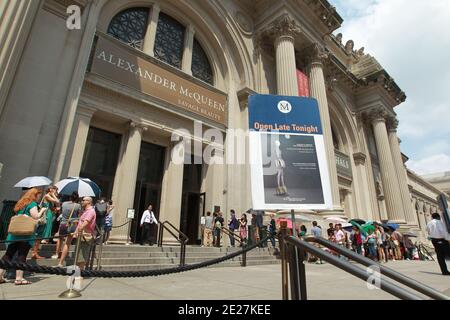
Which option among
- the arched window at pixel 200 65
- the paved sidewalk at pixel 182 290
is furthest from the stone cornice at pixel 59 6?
the paved sidewalk at pixel 182 290

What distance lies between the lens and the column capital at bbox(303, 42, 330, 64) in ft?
61.5

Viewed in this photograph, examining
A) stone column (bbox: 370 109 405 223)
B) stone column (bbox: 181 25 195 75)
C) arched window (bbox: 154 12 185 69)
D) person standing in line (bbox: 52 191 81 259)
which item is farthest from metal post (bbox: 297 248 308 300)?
stone column (bbox: 370 109 405 223)

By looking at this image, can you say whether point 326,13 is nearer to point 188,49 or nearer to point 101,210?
point 188,49

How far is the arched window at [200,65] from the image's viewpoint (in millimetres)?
15820

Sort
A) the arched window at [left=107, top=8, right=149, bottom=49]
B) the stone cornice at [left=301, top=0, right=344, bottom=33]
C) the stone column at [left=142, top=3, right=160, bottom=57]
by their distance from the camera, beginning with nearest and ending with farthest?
the arched window at [left=107, top=8, right=149, bottom=49] → the stone column at [left=142, top=3, right=160, bottom=57] → the stone cornice at [left=301, top=0, right=344, bottom=33]

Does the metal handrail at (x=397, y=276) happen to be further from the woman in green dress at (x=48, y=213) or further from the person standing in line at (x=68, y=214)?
the woman in green dress at (x=48, y=213)

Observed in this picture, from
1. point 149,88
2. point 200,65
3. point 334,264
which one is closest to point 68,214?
point 334,264

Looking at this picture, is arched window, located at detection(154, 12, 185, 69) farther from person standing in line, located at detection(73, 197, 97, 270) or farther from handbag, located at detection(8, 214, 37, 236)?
handbag, located at detection(8, 214, 37, 236)

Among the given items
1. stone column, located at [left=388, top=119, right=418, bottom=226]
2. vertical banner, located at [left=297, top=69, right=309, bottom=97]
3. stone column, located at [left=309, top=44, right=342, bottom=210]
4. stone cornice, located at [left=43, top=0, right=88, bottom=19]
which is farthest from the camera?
stone column, located at [left=388, top=119, right=418, bottom=226]

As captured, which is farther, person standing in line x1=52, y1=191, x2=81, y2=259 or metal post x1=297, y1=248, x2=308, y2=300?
person standing in line x1=52, y1=191, x2=81, y2=259

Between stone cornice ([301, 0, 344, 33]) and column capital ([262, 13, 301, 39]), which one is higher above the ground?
stone cornice ([301, 0, 344, 33])

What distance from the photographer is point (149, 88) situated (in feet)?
40.3
